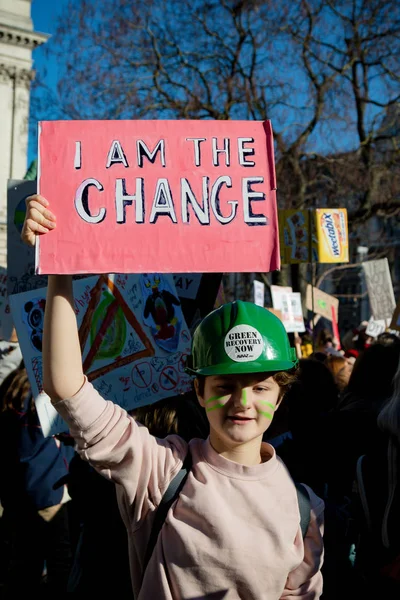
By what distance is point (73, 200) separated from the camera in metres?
1.88

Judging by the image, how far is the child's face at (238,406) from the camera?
1.76m

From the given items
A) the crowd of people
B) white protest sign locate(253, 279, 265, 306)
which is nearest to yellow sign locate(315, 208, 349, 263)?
white protest sign locate(253, 279, 265, 306)

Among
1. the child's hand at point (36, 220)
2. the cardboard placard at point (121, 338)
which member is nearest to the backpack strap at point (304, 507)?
the child's hand at point (36, 220)

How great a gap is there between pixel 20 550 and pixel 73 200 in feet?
8.63

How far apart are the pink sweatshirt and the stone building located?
85.3 feet

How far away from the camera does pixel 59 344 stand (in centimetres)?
168

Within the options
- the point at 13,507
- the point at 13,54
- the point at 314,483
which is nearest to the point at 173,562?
the point at 314,483

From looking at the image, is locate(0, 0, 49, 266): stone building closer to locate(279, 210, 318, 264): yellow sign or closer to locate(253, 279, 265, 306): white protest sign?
locate(253, 279, 265, 306): white protest sign

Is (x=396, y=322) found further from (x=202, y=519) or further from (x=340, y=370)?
(x=202, y=519)

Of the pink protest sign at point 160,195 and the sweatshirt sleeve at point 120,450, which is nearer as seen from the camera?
the sweatshirt sleeve at point 120,450

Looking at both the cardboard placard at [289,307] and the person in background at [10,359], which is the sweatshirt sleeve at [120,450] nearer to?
the person in background at [10,359]

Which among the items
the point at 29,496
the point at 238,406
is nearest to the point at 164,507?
the point at 238,406

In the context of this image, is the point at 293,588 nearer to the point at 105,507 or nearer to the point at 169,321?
the point at 105,507

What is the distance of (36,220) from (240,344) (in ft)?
2.08
